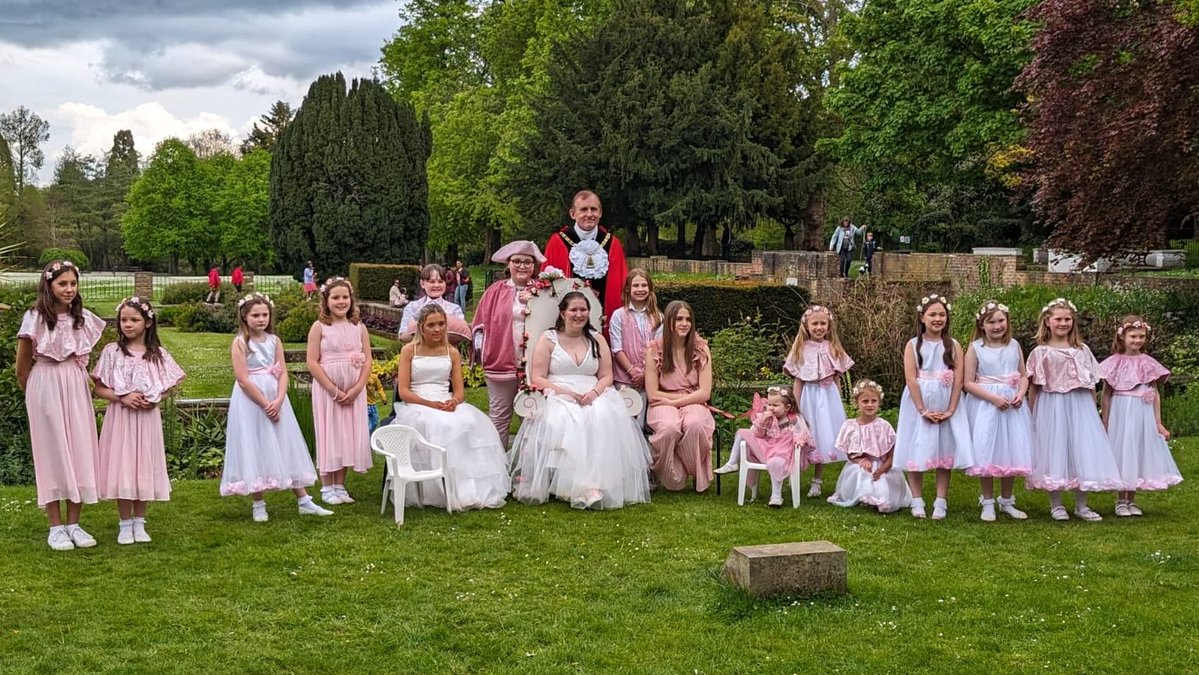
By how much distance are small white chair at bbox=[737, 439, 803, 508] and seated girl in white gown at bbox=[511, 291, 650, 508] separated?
66cm

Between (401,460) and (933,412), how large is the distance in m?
3.48

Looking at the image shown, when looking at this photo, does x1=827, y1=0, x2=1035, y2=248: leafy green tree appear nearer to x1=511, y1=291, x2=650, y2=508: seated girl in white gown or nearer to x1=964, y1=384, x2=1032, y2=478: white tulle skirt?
x1=964, y1=384, x2=1032, y2=478: white tulle skirt

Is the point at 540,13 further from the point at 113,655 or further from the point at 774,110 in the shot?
the point at 113,655

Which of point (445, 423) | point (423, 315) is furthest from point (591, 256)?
point (445, 423)

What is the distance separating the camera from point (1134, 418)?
734cm

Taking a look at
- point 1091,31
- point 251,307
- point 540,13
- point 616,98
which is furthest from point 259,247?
point 251,307

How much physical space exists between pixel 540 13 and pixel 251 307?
35.0 m

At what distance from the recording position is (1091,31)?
640 inches

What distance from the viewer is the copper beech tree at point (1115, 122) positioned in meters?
14.7

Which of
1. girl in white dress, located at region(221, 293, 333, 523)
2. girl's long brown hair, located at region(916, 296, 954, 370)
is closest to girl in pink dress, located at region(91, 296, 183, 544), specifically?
girl in white dress, located at region(221, 293, 333, 523)

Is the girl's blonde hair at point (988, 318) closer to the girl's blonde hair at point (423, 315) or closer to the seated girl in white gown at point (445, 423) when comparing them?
the seated girl in white gown at point (445, 423)

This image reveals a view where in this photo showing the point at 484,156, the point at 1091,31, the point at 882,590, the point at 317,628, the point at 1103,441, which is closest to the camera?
the point at 317,628

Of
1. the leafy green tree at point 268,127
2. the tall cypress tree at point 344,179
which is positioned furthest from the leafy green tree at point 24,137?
the tall cypress tree at point 344,179

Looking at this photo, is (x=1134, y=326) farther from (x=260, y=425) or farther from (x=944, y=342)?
(x=260, y=425)
